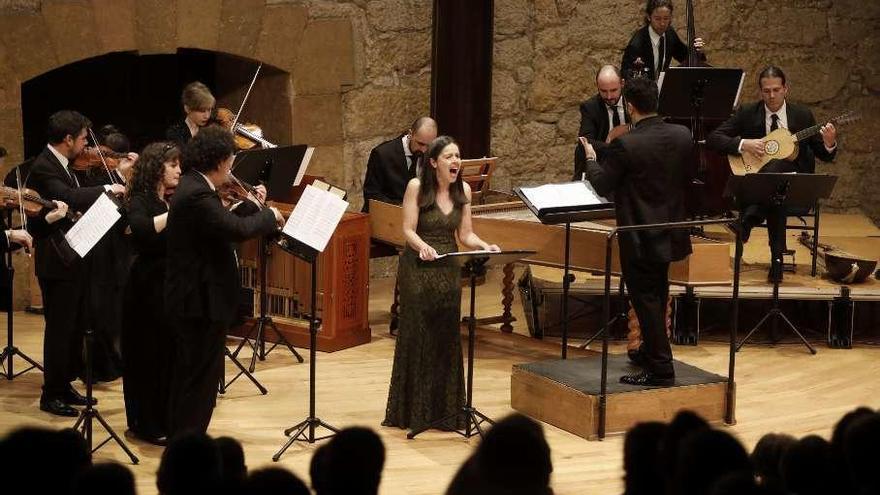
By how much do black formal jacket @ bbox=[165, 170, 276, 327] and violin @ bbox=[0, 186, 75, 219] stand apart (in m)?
1.14

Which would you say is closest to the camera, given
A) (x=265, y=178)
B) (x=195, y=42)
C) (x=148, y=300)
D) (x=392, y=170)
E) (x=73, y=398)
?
(x=148, y=300)

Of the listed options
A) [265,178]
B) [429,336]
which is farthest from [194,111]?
[429,336]

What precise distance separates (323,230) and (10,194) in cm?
191

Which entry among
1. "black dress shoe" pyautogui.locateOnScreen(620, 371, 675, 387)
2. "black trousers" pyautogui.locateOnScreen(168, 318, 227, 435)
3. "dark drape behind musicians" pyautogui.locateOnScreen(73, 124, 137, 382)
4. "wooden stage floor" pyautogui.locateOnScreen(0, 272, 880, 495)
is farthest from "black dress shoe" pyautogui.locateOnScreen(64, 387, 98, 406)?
"black dress shoe" pyautogui.locateOnScreen(620, 371, 675, 387)

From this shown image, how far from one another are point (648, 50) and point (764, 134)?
1.26 m

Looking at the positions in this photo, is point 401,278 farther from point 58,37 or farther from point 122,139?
point 58,37

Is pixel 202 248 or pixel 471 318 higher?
pixel 202 248

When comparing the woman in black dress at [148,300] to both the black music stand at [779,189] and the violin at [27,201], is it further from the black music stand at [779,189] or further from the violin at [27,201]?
the black music stand at [779,189]

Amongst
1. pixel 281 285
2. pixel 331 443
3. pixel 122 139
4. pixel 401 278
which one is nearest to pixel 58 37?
pixel 122 139

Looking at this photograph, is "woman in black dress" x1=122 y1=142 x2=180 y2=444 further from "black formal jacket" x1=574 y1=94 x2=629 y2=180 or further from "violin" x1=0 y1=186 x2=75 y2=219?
"black formal jacket" x1=574 y1=94 x2=629 y2=180

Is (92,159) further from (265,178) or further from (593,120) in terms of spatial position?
(593,120)

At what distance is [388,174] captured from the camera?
902 cm

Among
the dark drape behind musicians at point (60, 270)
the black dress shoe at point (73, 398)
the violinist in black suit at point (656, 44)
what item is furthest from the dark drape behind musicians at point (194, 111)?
the violinist in black suit at point (656, 44)

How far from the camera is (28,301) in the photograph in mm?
9594
